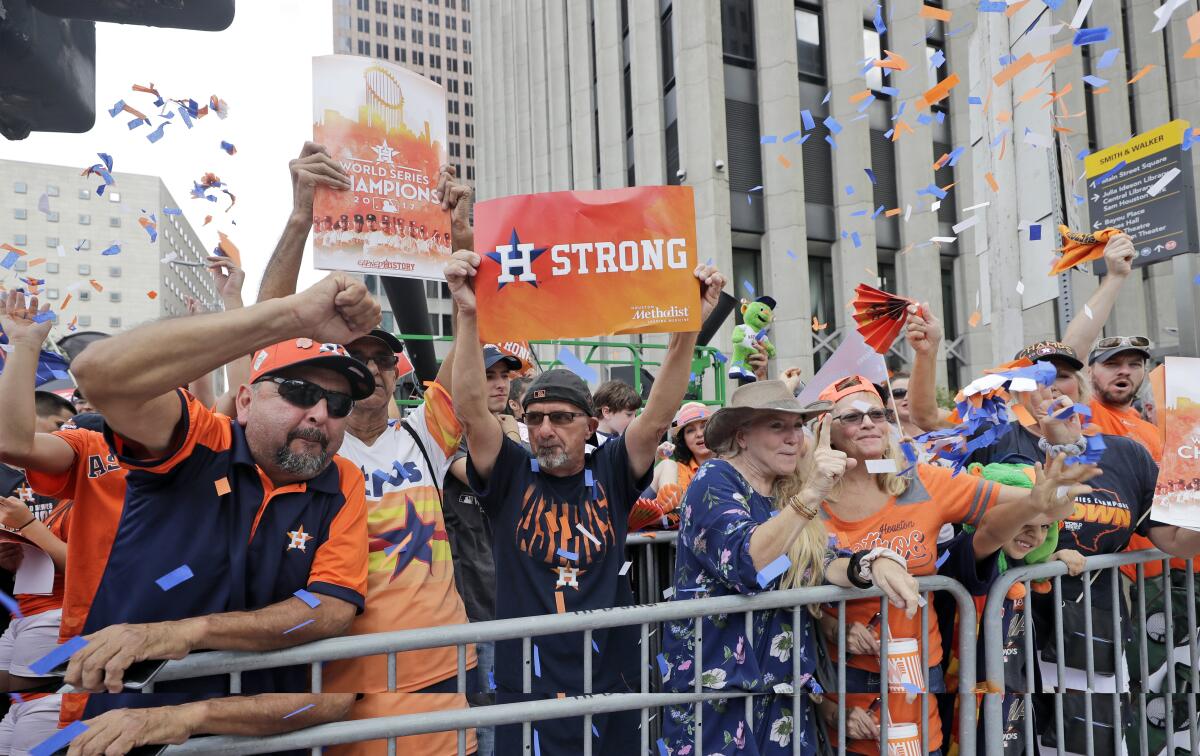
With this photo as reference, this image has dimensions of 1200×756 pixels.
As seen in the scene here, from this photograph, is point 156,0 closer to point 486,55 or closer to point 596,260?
point 596,260

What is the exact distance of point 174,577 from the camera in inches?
77.8

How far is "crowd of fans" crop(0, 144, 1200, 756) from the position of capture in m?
1.97

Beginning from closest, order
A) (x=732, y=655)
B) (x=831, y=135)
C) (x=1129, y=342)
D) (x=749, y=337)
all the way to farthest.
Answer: (x=732, y=655), (x=1129, y=342), (x=749, y=337), (x=831, y=135)

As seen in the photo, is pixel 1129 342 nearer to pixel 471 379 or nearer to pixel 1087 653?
pixel 1087 653

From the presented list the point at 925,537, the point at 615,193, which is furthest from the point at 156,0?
the point at 925,537

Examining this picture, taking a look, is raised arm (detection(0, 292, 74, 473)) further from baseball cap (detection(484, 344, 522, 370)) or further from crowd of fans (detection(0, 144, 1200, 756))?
baseball cap (detection(484, 344, 522, 370))

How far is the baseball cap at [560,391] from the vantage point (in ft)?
10.2

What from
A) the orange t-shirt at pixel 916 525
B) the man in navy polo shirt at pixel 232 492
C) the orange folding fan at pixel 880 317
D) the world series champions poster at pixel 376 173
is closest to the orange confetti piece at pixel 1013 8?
the orange folding fan at pixel 880 317

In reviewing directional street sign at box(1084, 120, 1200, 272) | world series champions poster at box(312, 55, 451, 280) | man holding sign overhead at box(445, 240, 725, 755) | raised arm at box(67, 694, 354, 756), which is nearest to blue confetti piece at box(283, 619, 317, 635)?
raised arm at box(67, 694, 354, 756)

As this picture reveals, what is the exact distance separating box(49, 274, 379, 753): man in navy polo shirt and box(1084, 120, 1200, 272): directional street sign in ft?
13.4

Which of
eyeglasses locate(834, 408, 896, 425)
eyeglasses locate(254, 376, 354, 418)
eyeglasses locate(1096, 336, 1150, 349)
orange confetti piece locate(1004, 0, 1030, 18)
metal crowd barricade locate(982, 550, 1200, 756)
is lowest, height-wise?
metal crowd barricade locate(982, 550, 1200, 756)

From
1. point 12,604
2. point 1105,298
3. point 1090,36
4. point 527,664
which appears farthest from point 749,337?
point 12,604

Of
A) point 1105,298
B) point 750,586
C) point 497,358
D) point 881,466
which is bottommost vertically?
point 750,586

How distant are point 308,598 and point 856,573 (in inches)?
68.7
